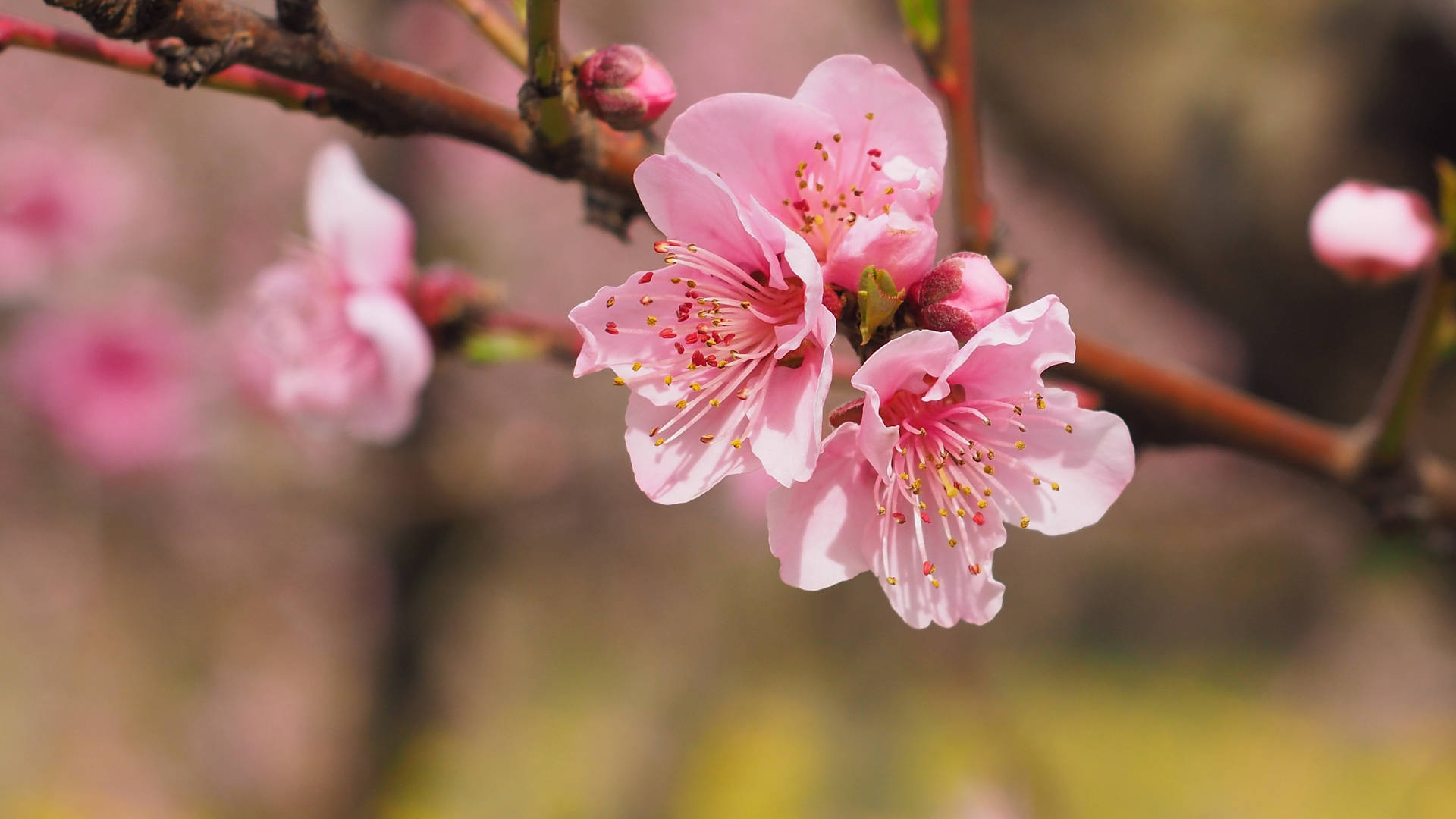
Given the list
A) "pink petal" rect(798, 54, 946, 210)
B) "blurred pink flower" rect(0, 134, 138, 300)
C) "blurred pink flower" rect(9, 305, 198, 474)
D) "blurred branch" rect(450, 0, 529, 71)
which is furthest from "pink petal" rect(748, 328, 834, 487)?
"blurred pink flower" rect(0, 134, 138, 300)

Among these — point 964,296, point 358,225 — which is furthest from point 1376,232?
point 358,225

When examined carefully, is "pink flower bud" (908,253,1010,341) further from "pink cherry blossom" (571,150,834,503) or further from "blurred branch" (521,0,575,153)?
"blurred branch" (521,0,575,153)

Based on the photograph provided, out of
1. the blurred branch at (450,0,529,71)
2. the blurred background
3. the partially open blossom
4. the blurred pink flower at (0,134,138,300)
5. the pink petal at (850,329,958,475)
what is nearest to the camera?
the pink petal at (850,329,958,475)

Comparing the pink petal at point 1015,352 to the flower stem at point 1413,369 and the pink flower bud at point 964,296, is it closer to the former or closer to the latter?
the pink flower bud at point 964,296

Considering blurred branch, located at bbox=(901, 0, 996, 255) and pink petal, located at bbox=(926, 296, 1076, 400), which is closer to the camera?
pink petal, located at bbox=(926, 296, 1076, 400)

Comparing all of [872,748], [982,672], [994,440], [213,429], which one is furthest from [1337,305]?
[213,429]

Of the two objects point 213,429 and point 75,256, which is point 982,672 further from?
point 75,256

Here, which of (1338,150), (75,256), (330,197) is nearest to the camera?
(330,197)

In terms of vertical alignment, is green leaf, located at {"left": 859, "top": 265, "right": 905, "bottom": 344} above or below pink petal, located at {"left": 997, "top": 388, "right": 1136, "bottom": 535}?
above
